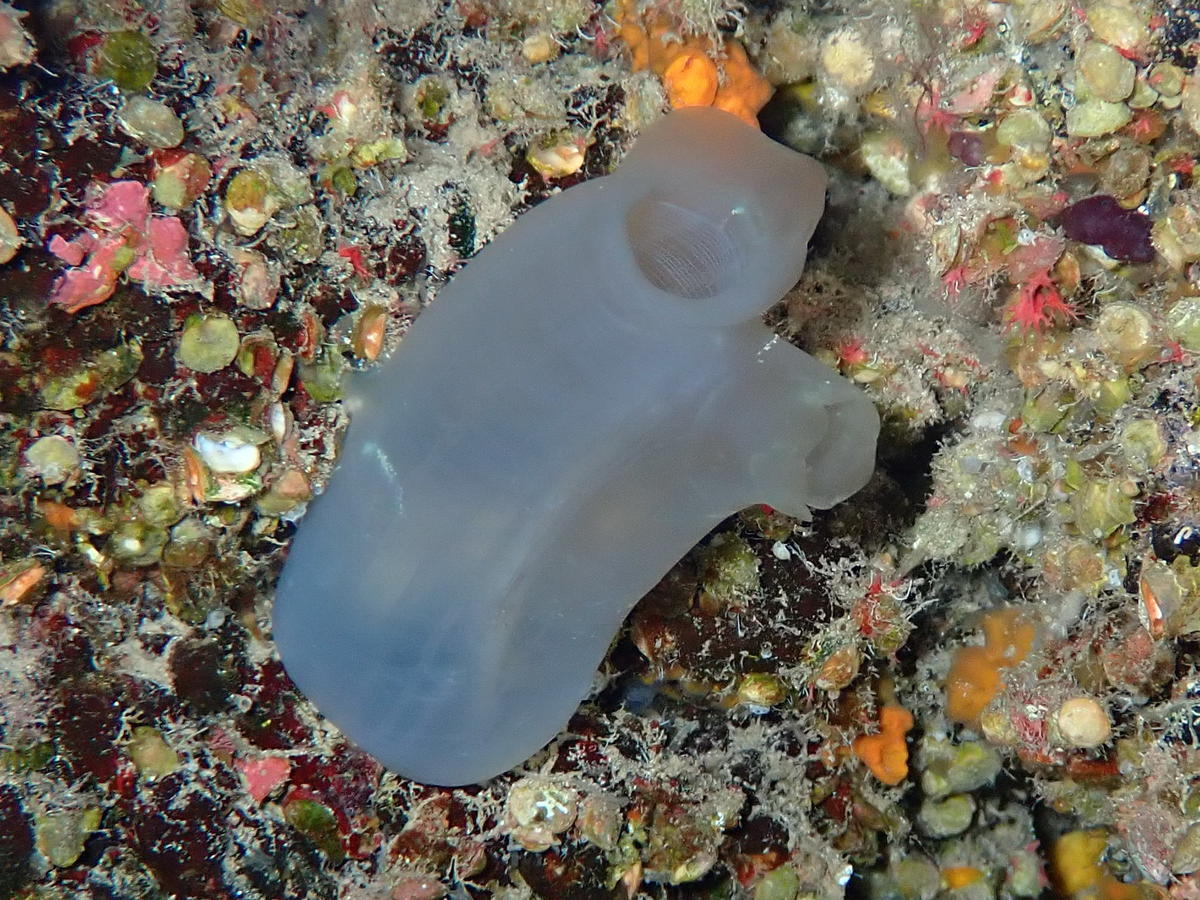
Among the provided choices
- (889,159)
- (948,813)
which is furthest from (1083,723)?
(889,159)

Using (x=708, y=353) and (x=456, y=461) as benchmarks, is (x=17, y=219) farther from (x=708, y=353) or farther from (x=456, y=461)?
(x=708, y=353)

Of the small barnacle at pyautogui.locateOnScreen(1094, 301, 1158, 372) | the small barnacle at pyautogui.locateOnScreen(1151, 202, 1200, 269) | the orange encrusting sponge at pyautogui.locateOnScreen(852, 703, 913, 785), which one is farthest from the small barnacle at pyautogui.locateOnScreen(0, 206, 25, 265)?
the orange encrusting sponge at pyautogui.locateOnScreen(852, 703, 913, 785)

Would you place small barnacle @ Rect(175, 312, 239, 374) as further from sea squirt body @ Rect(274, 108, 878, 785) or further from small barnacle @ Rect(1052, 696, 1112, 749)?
small barnacle @ Rect(1052, 696, 1112, 749)

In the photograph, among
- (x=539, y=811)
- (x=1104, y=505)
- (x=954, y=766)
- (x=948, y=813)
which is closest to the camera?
(x=1104, y=505)

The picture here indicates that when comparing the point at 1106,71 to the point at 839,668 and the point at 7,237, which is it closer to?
the point at 839,668

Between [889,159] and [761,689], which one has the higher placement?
[889,159]

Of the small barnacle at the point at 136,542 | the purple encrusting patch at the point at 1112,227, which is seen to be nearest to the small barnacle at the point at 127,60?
the small barnacle at the point at 136,542

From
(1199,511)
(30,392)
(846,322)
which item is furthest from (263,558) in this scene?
(1199,511)
